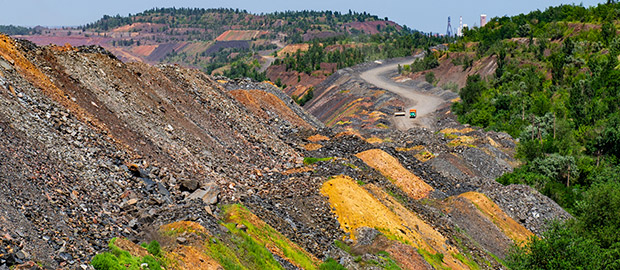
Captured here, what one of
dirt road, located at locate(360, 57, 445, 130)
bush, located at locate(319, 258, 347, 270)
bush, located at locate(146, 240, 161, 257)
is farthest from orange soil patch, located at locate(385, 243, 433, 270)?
dirt road, located at locate(360, 57, 445, 130)

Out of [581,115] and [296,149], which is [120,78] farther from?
[581,115]

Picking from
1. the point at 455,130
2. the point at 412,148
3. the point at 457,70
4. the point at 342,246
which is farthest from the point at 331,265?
the point at 457,70

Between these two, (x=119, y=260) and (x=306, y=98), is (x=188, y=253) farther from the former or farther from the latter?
(x=306, y=98)

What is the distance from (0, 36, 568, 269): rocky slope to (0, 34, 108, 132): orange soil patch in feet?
0.29

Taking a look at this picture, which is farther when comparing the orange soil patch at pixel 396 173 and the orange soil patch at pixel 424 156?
the orange soil patch at pixel 424 156

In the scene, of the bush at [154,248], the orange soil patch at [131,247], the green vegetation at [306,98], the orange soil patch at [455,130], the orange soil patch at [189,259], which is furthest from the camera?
the green vegetation at [306,98]

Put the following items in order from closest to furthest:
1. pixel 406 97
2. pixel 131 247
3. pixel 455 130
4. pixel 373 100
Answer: pixel 131 247
pixel 455 130
pixel 373 100
pixel 406 97

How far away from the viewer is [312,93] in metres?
100

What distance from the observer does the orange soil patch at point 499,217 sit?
34.3 metres

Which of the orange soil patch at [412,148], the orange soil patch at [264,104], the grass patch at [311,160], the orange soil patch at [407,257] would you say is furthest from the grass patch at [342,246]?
the orange soil patch at [412,148]

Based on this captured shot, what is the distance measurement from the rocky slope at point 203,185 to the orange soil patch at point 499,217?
0.40 ft

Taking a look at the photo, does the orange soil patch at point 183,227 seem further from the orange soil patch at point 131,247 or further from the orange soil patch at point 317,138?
the orange soil patch at point 317,138

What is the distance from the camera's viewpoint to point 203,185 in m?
25.0

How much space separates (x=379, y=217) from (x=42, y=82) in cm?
1518
